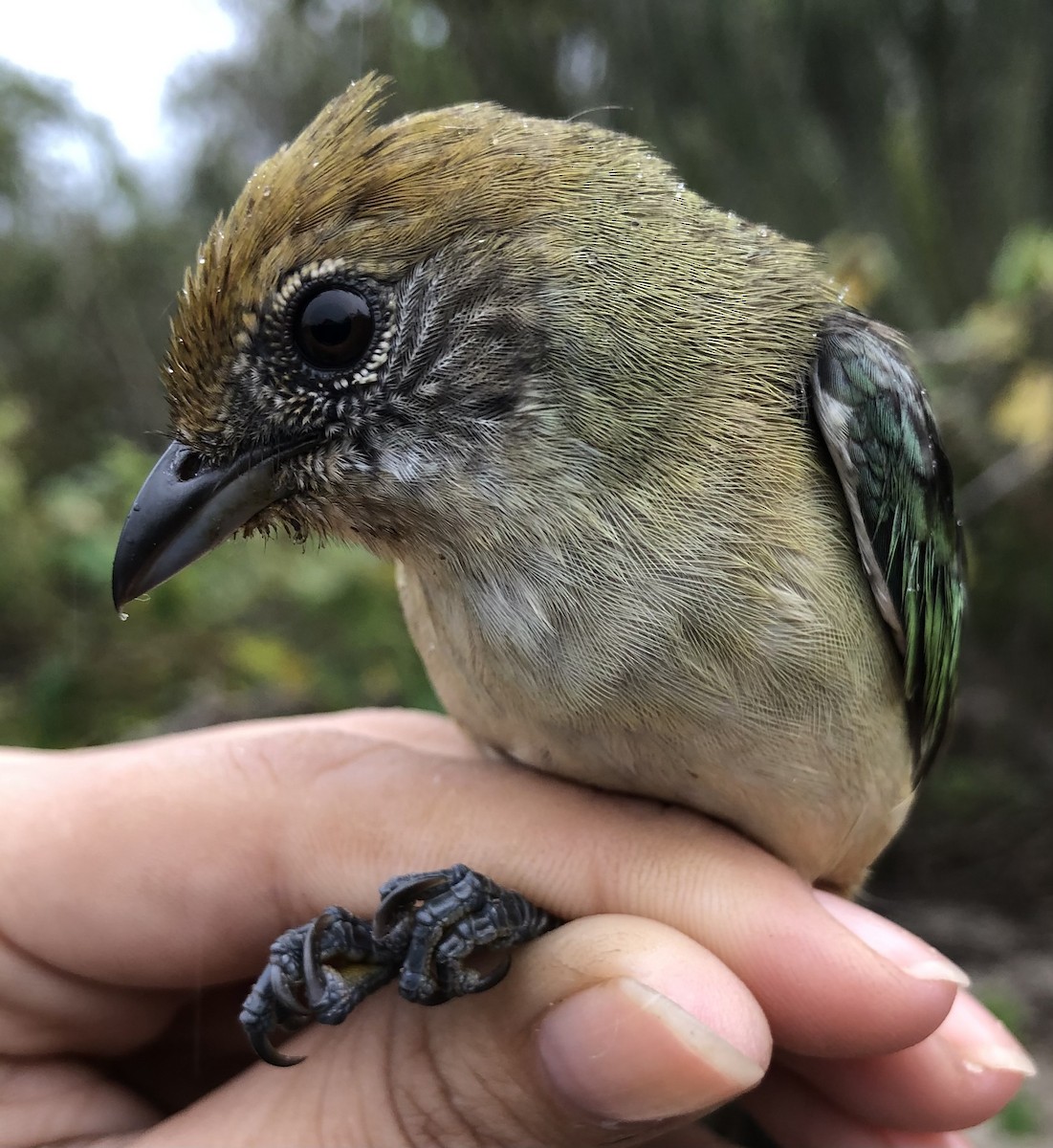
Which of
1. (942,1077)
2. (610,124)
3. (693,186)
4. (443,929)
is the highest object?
(693,186)

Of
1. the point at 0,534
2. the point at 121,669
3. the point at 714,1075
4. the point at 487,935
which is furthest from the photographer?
the point at 0,534

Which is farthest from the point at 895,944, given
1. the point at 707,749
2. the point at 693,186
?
the point at 693,186

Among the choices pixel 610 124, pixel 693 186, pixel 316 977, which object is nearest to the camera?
pixel 316 977

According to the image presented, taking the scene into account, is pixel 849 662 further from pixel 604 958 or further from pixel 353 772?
pixel 353 772

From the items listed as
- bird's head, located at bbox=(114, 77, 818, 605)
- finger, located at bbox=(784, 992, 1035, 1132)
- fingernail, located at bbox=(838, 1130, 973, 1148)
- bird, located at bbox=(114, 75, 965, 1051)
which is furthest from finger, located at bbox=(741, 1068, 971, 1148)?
bird's head, located at bbox=(114, 77, 818, 605)

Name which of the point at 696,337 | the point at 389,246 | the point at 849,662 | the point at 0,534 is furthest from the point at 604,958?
the point at 0,534

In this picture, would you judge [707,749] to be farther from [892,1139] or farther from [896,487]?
[892,1139]

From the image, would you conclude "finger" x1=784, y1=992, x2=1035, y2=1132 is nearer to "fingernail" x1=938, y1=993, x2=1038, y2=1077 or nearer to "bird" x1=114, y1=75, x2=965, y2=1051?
"fingernail" x1=938, y1=993, x2=1038, y2=1077
